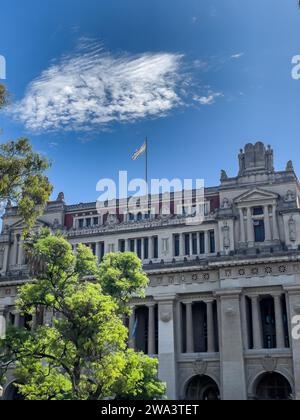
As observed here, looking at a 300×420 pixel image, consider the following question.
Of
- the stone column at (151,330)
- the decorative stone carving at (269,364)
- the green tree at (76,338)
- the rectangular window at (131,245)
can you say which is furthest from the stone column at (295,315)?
the rectangular window at (131,245)

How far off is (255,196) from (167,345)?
1710cm

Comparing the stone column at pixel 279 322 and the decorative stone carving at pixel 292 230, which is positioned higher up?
the decorative stone carving at pixel 292 230

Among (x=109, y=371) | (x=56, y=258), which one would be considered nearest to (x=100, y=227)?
(x=56, y=258)

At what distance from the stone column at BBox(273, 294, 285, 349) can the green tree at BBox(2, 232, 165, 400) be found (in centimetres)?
1770

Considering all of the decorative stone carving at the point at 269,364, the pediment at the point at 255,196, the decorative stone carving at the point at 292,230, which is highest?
the pediment at the point at 255,196

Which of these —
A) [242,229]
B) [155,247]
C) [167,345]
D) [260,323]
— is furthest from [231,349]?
[155,247]

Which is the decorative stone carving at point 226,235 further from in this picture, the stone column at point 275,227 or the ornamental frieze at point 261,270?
the stone column at point 275,227

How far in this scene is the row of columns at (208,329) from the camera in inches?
2081

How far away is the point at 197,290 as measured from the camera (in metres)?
53.8

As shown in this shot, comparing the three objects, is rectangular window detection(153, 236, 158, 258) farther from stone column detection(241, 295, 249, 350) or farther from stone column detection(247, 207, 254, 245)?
stone column detection(241, 295, 249, 350)

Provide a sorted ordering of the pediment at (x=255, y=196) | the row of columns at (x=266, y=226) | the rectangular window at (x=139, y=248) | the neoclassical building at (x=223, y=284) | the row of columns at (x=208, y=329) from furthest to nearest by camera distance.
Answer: the rectangular window at (x=139, y=248) < the pediment at (x=255, y=196) < the row of columns at (x=266, y=226) < the row of columns at (x=208, y=329) < the neoclassical building at (x=223, y=284)

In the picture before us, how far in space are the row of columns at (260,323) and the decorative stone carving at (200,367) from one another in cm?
459
